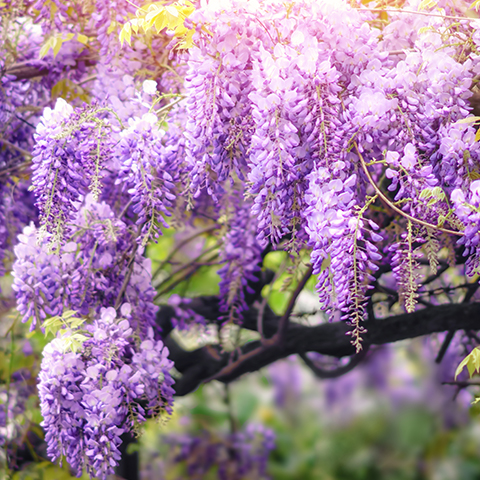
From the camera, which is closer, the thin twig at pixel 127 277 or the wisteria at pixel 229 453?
the thin twig at pixel 127 277

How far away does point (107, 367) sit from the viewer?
1540 mm

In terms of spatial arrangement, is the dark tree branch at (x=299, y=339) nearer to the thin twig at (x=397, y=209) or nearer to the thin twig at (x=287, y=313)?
the thin twig at (x=287, y=313)

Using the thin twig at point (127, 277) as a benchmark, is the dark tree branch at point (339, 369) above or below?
below

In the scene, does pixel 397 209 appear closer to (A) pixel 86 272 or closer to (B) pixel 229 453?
(A) pixel 86 272

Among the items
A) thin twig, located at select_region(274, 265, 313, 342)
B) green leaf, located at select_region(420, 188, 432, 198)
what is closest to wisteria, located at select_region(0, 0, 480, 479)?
green leaf, located at select_region(420, 188, 432, 198)

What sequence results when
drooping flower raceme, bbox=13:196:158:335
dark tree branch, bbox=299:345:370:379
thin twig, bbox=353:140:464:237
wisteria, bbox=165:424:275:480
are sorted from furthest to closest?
wisteria, bbox=165:424:275:480 < dark tree branch, bbox=299:345:370:379 < drooping flower raceme, bbox=13:196:158:335 < thin twig, bbox=353:140:464:237

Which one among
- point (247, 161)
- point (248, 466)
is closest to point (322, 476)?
point (248, 466)

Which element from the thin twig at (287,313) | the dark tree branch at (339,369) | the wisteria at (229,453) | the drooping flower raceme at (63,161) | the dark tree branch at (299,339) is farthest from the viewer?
the wisteria at (229,453)

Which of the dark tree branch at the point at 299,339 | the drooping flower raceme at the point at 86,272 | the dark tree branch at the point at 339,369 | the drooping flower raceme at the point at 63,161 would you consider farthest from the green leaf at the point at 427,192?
the dark tree branch at the point at 339,369

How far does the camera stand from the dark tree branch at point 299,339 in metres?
2.05

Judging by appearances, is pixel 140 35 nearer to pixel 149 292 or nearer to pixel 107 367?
pixel 149 292

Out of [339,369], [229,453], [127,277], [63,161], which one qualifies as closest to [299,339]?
[339,369]

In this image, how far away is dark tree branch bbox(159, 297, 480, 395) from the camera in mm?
2049

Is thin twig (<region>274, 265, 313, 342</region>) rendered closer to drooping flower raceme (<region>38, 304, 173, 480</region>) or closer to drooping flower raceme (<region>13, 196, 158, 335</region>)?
drooping flower raceme (<region>13, 196, 158, 335</region>)
